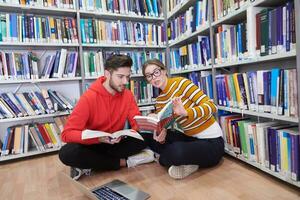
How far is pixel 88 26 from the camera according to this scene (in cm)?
250

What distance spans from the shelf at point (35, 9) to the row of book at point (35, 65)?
1.39 ft

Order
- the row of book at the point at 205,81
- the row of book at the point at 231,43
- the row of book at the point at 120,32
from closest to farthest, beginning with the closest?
the row of book at the point at 231,43
the row of book at the point at 205,81
the row of book at the point at 120,32

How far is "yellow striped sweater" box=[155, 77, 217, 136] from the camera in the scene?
1.60 meters

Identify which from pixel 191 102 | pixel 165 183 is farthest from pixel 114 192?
pixel 191 102

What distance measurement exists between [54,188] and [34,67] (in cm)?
132

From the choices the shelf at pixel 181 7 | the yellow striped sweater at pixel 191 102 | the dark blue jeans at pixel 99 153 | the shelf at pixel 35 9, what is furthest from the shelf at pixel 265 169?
the shelf at pixel 35 9

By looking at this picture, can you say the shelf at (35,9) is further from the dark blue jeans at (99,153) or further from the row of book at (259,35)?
the row of book at (259,35)

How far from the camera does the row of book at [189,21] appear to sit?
2126 mm

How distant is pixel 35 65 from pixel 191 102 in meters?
1.65

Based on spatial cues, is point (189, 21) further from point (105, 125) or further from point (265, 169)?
point (265, 169)

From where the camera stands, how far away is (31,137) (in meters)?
2.30

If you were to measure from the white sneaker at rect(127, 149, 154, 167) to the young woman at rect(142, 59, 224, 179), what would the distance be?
110 mm

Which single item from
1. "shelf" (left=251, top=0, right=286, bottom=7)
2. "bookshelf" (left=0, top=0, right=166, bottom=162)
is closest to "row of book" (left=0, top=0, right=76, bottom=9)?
Result: "bookshelf" (left=0, top=0, right=166, bottom=162)

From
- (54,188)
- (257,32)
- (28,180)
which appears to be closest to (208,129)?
(257,32)
